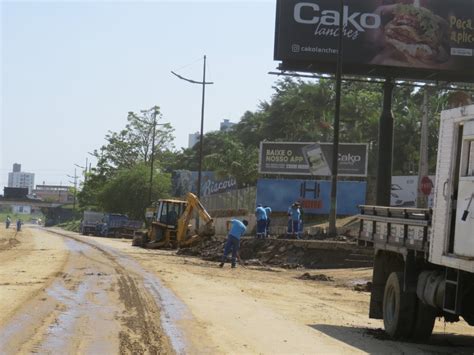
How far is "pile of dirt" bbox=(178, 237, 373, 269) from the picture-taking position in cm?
2588

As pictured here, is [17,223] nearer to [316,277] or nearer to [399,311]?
[316,277]

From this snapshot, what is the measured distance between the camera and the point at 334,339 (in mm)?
10297

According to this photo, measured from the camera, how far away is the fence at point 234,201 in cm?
4834

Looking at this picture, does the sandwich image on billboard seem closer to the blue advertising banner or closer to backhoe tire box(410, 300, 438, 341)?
the blue advertising banner

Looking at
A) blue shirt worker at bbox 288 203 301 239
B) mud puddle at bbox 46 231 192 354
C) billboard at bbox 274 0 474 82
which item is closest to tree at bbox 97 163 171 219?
billboard at bbox 274 0 474 82

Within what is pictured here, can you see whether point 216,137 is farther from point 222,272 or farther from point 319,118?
point 222,272

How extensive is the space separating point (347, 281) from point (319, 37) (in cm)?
1638

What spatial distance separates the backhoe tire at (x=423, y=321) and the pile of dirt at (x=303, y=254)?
591 inches

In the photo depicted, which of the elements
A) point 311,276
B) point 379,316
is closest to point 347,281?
point 311,276

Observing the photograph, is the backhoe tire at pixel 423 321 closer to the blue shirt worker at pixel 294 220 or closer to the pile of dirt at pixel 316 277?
the pile of dirt at pixel 316 277

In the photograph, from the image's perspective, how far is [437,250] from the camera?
9258mm

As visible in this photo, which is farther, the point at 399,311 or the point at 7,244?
the point at 7,244

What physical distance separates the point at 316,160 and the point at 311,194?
99.2 inches

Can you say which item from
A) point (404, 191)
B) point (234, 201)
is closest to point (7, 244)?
point (234, 201)
